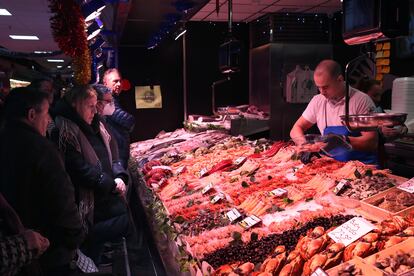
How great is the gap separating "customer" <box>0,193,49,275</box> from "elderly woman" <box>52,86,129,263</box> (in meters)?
1.24

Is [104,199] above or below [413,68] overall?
below

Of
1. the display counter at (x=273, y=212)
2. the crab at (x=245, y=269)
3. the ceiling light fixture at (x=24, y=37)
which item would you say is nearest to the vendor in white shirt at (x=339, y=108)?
the display counter at (x=273, y=212)

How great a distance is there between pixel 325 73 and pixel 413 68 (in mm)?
3986

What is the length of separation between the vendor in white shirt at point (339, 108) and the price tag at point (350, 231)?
1807 mm

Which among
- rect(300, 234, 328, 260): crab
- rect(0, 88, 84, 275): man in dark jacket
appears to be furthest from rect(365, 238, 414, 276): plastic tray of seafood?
rect(0, 88, 84, 275): man in dark jacket

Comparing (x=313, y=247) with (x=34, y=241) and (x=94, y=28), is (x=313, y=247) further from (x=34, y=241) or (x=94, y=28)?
(x=94, y=28)

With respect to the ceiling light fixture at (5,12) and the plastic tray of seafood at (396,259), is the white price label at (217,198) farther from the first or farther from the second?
the ceiling light fixture at (5,12)

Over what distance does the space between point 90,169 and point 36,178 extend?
0.96m

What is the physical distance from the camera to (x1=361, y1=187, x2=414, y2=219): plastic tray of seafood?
7.80 ft

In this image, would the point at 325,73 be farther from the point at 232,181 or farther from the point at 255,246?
the point at 255,246

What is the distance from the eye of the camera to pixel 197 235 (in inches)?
108

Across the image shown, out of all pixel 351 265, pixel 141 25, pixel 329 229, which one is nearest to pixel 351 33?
pixel 329 229

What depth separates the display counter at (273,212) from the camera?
2072mm

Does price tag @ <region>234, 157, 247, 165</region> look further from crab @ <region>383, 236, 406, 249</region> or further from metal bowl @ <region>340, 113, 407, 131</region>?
crab @ <region>383, 236, 406, 249</region>
